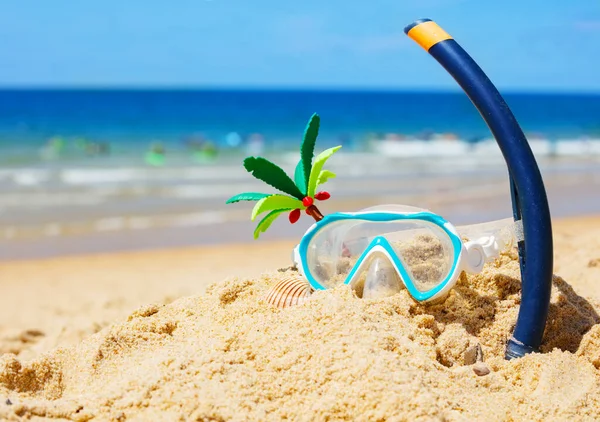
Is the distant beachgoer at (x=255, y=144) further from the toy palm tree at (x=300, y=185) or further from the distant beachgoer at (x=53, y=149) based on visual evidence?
the toy palm tree at (x=300, y=185)

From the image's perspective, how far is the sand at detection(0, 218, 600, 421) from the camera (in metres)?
2.29

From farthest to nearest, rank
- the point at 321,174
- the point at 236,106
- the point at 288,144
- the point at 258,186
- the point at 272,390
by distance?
the point at 236,106 < the point at 288,144 < the point at 258,186 < the point at 321,174 < the point at 272,390

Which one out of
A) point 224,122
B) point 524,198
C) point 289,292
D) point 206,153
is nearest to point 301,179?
point 289,292

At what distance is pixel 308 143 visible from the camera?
327cm

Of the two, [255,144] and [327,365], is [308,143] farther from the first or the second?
[255,144]

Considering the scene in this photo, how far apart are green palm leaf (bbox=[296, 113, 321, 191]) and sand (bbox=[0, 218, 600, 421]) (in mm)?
585

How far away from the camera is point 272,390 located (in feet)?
7.88

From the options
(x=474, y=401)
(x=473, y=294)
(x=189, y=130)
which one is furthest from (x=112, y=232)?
(x=189, y=130)

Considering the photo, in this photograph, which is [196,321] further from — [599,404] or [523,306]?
[599,404]

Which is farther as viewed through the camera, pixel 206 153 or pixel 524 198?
pixel 206 153

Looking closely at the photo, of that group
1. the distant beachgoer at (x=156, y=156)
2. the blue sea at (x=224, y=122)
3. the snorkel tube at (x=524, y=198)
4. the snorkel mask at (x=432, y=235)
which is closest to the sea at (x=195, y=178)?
the distant beachgoer at (x=156, y=156)

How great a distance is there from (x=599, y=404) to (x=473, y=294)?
76 centimetres

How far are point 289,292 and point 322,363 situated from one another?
624 mm

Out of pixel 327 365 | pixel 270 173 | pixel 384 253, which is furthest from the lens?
pixel 270 173
